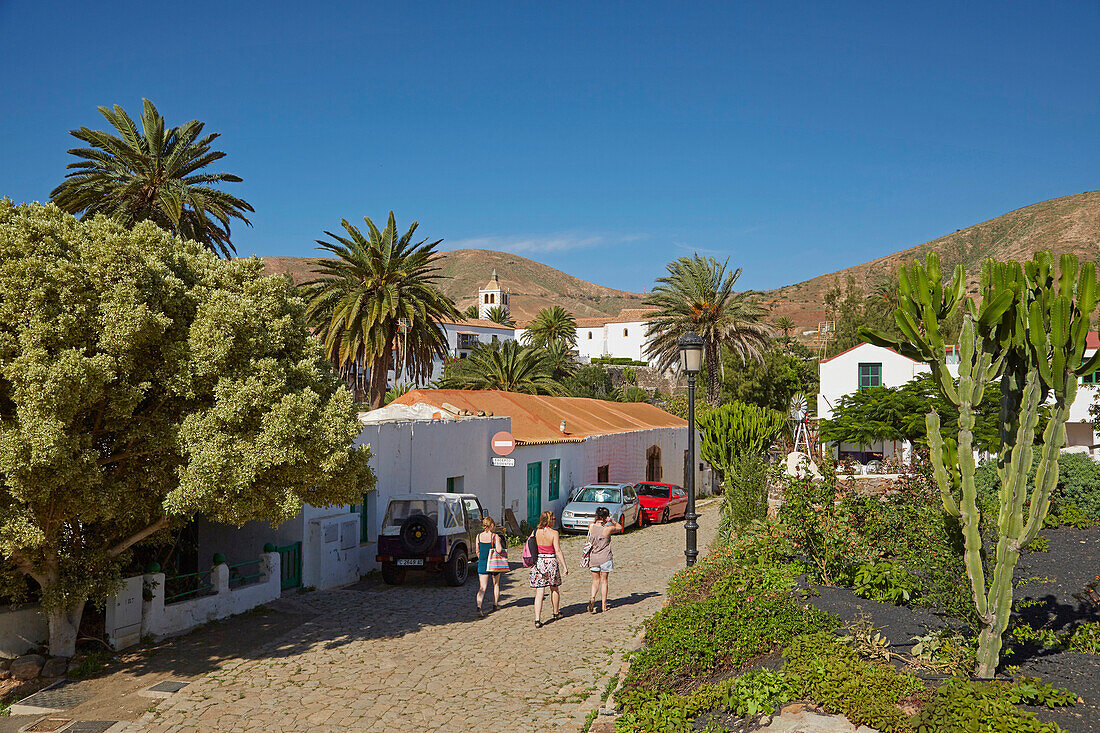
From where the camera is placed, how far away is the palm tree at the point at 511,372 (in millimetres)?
38469

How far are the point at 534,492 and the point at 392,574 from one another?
924 cm

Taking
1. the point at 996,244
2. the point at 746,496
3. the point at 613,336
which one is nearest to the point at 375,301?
the point at 746,496

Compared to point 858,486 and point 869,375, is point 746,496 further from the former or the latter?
point 869,375

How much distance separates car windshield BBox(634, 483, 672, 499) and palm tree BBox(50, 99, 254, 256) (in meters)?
15.4

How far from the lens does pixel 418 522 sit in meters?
15.0

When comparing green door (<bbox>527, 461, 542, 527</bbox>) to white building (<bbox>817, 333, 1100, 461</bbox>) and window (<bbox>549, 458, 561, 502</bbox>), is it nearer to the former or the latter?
window (<bbox>549, 458, 561, 502</bbox>)

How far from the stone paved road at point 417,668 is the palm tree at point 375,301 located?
37.5 feet

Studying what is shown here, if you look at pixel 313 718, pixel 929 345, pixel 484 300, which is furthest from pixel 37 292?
pixel 484 300

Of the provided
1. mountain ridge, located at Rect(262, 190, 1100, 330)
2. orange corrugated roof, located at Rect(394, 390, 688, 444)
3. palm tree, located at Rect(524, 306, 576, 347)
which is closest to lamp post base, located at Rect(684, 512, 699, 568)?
orange corrugated roof, located at Rect(394, 390, 688, 444)

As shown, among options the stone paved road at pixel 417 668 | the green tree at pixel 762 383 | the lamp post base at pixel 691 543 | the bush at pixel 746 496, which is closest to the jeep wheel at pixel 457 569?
the stone paved road at pixel 417 668

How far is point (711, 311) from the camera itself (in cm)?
3747

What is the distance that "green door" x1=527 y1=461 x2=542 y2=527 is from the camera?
77.8 feet

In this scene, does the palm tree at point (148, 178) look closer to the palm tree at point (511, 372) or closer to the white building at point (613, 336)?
the palm tree at point (511, 372)

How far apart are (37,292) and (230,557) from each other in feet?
22.6
